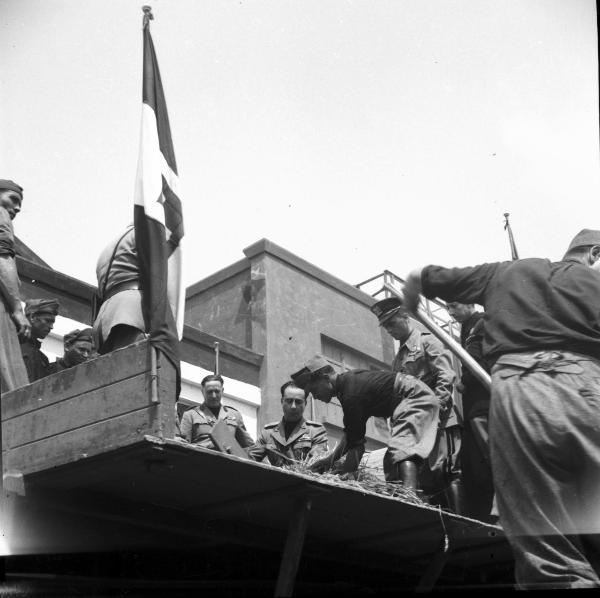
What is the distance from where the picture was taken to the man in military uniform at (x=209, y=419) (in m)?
8.34

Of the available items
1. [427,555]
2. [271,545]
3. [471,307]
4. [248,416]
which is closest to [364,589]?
[427,555]

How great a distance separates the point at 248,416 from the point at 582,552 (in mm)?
11319

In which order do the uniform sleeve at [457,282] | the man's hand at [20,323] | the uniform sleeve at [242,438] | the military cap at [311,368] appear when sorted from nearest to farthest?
the uniform sleeve at [457,282]
the man's hand at [20,323]
the military cap at [311,368]
the uniform sleeve at [242,438]

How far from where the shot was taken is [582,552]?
4684mm

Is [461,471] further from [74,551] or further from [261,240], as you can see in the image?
[261,240]

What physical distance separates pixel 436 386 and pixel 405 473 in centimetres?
83

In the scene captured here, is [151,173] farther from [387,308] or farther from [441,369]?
[441,369]

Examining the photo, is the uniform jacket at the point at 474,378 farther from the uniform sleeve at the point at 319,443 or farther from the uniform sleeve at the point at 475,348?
the uniform sleeve at the point at 319,443

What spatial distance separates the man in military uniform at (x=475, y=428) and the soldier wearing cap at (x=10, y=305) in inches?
111

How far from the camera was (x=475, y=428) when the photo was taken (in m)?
6.76

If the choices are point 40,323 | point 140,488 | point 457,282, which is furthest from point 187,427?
point 457,282

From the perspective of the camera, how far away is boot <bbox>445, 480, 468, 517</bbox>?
6754mm

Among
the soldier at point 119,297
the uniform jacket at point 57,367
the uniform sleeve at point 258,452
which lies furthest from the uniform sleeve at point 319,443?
the soldier at point 119,297

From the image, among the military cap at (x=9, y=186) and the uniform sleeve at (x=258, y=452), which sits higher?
the military cap at (x=9, y=186)
